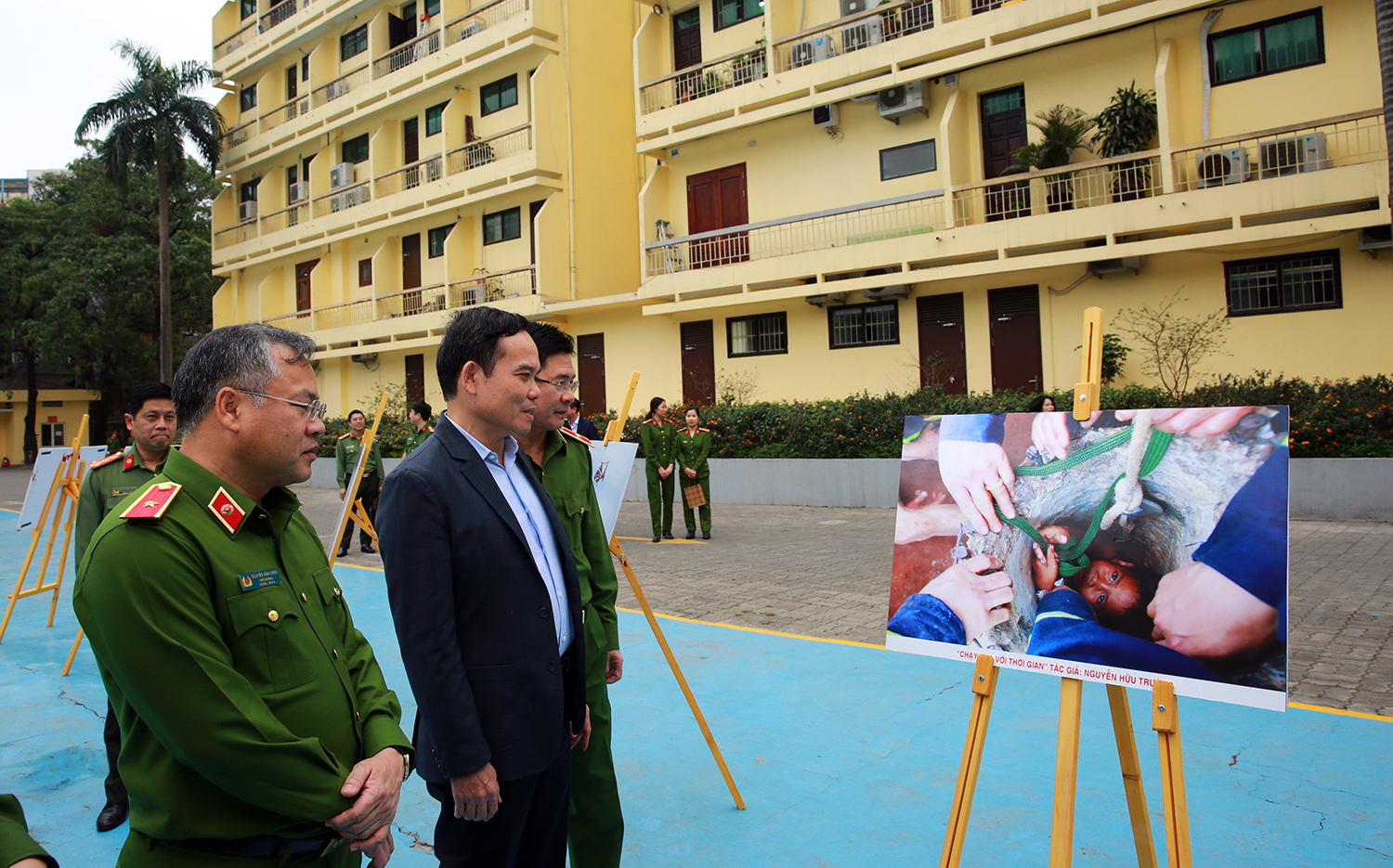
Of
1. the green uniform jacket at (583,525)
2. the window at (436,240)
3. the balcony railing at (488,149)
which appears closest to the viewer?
the green uniform jacket at (583,525)

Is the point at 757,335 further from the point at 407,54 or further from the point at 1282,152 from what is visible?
the point at 407,54

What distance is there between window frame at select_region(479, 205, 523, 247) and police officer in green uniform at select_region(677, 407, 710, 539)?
1199 centimetres

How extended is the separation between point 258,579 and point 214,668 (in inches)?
9.5

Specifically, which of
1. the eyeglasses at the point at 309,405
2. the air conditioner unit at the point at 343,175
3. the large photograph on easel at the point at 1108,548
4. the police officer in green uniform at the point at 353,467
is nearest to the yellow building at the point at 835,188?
the air conditioner unit at the point at 343,175

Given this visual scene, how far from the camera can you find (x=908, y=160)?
54.3ft

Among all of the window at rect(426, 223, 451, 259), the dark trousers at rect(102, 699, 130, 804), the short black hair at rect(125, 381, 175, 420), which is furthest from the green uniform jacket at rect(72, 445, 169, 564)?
the window at rect(426, 223, 451, 259)

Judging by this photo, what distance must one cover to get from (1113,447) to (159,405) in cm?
423

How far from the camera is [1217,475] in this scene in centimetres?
255

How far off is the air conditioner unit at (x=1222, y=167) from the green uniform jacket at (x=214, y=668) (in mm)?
14613

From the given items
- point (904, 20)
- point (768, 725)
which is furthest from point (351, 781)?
point (904, 20)

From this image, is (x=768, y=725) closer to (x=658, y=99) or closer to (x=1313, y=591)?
(x=1313, y=591)

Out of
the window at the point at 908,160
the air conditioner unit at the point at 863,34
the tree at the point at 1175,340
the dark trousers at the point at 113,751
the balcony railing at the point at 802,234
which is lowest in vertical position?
the dark trousers at the point at 113,751

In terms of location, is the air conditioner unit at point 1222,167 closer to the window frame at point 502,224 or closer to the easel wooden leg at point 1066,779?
the easel wooden leg at point 1066,779

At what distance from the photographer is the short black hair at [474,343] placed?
244 centimetres
